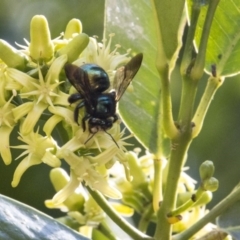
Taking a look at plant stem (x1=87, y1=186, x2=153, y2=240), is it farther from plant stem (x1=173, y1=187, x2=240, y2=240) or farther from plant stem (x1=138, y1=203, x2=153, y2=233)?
plant stem (x1=138, y1=203, x2=153, y2=233)

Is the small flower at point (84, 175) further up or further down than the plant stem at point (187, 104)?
further down

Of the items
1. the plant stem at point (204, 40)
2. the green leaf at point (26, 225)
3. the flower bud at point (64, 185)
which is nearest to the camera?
the green leaf at point (26, 225)

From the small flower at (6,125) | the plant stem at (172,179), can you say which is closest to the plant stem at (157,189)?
the plant stem at (172,179)

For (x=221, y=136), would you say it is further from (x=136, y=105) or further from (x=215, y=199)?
(x=136, y=105)

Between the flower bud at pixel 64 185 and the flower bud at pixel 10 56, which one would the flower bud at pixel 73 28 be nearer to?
the flower bud at pixel 10 56

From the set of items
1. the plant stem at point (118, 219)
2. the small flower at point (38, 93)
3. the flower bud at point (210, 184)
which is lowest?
the plant stem at point (118, 219)

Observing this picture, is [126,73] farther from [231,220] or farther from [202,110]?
[231,220]
